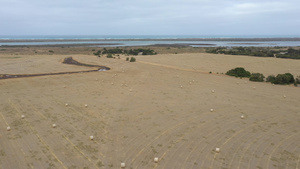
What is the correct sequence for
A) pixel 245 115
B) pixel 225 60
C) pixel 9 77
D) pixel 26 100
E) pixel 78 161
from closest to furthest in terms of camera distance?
pixel 78 161, pixel 245 115, pixel 26 100, pixel 9 77, pixel 225 60

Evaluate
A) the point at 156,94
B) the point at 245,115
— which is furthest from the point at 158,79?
the point at 245,115

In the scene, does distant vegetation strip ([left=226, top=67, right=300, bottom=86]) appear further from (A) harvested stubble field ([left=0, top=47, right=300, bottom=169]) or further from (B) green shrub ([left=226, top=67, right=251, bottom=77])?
(A) harvested stubble field ([left=0, top=47, right=300, bottom=169])

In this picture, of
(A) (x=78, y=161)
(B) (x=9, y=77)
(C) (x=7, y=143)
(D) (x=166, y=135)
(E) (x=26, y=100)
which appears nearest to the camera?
(A) (x=78, y=161)

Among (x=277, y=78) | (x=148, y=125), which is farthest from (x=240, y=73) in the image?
(x=148, y=125)

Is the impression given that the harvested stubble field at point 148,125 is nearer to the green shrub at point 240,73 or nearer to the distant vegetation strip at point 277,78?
the distant vegetation strip at point 277,78

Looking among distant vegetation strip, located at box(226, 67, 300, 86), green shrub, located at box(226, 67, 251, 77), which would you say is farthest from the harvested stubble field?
green shrub, located at box(226, 67, 251, 77)

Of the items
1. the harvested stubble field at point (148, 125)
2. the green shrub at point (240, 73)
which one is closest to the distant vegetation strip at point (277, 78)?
the green shrub at point (240, 73)

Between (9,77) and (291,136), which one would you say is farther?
(9,77)

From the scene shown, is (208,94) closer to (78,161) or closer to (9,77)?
(78,161)

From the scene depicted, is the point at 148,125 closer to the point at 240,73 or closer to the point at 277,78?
the point at 277,78
